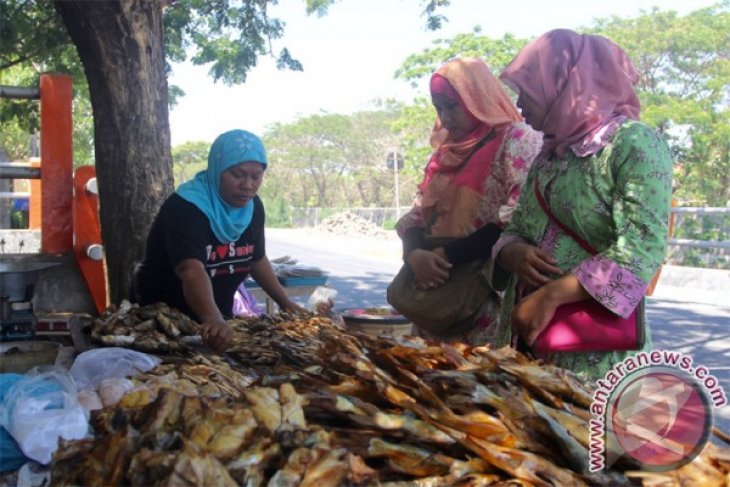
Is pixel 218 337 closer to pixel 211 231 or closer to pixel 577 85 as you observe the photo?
pixel 211 231

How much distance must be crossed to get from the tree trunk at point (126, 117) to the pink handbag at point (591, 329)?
3001mm

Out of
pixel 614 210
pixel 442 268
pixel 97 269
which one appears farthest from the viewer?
pixel 97 269

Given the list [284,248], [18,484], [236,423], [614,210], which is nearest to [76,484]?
[236,423]

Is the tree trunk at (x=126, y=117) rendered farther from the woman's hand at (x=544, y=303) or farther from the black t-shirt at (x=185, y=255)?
the woman's hand at (x=544, y=303)

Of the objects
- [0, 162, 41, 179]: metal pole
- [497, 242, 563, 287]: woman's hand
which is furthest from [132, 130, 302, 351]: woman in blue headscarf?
[0, 162, 41, 179]: metal pole

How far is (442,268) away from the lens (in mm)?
2469

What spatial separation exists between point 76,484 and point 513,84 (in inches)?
57.5

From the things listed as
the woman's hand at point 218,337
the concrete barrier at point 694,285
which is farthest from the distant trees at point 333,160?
the woman's hand at point 218,337

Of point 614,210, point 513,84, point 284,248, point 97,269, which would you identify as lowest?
point 284,248

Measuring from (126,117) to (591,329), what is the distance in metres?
3.27

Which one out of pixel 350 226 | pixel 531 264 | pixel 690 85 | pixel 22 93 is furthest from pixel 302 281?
pixel 350 226

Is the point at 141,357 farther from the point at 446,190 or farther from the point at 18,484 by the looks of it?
the point at 446,190

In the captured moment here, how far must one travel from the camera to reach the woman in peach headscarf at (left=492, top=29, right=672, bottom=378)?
5.52 ft

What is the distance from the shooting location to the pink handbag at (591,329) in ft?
5.72
